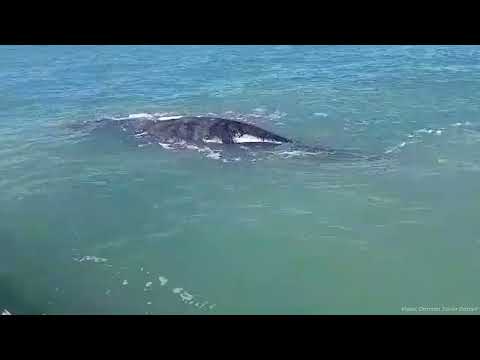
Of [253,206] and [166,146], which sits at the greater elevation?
[166,146]

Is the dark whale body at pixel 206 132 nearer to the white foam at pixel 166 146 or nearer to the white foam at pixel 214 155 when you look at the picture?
the white foam at pixel 166 146

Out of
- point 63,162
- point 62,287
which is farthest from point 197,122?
point 62,287

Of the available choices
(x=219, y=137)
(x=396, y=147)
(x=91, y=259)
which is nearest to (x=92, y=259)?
(x=91, y=259)

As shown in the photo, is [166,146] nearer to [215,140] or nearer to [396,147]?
[215,140]

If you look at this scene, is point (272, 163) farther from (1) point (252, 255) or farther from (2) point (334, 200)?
(1) point (252, 255)

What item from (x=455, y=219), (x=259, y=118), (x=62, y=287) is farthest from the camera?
(x=259, y=118)

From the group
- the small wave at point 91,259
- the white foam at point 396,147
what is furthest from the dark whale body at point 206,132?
the small wave at point 91,259

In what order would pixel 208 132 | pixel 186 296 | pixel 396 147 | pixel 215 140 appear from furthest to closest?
pixel 208 132 → pixel 215 140 → pixel 396 147 → pixel 186 296

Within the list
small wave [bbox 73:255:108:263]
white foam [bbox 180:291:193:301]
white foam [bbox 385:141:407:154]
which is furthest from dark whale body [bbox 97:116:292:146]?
white foam [bbox 180:291:193:301]
